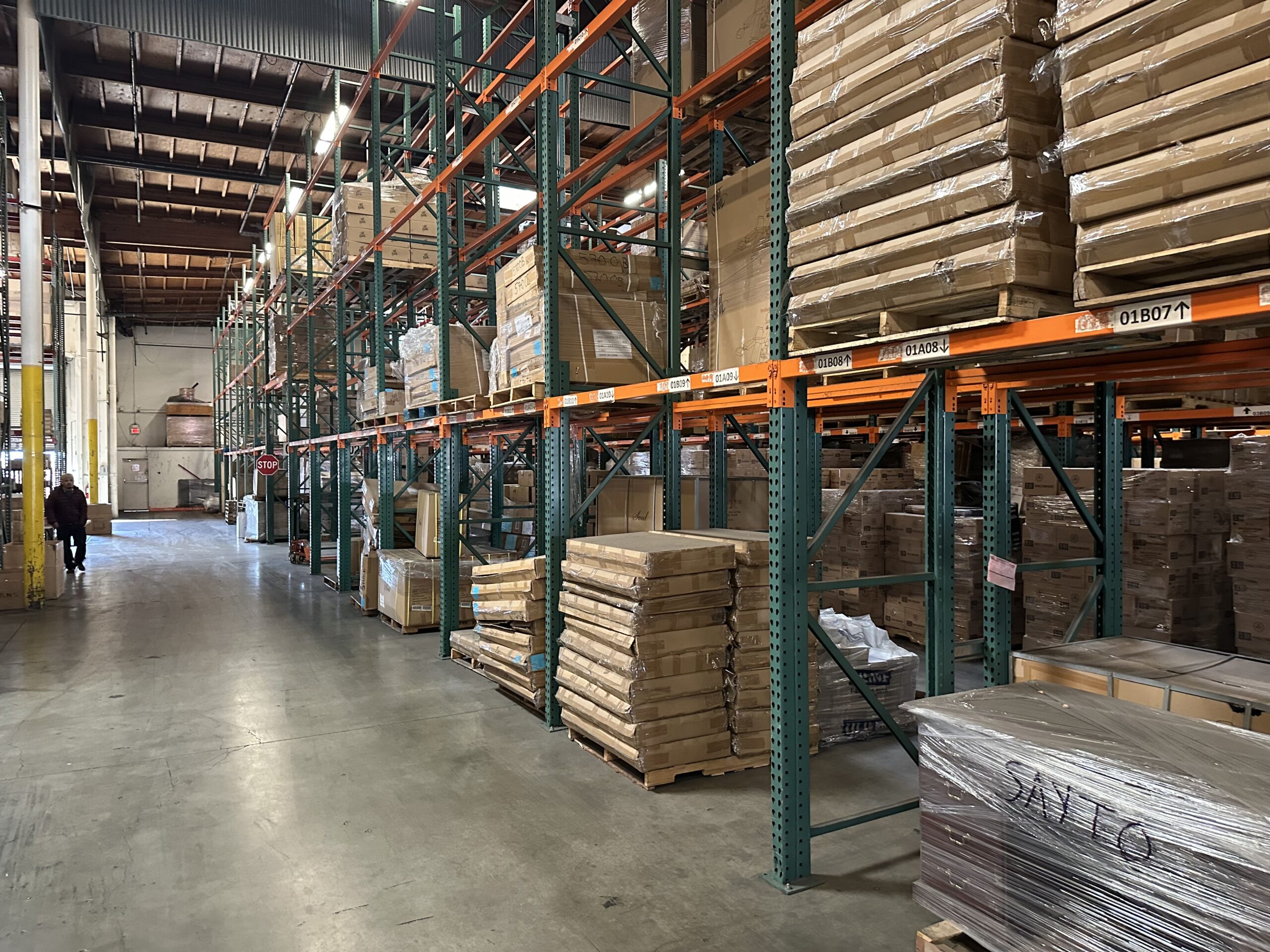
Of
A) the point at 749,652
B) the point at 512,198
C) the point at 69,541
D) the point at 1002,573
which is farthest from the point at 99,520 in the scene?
the point at 1002,573

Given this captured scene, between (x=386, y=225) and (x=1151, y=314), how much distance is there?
35.7 ft

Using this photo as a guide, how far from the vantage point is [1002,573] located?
13.5ft

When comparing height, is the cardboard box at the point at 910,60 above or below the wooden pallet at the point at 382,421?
above

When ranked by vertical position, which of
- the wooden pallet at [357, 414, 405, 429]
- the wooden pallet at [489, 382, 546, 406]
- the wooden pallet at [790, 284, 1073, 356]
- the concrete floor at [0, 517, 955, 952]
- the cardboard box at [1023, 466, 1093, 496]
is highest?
the wooden pallet at [357, 414, 405, 429]

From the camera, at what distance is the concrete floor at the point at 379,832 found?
3492 mm

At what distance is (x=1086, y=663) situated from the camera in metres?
3.54

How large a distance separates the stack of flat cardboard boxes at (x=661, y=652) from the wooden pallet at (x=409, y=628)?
4704mm

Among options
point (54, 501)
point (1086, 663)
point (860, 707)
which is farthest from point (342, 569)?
point (1086, 663)

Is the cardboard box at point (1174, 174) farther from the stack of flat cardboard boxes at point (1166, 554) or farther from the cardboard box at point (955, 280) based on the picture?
the stack of flat cardboard boxes at point (1166, 554)

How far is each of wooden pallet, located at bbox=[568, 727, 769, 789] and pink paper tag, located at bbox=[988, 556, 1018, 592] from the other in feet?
6.36

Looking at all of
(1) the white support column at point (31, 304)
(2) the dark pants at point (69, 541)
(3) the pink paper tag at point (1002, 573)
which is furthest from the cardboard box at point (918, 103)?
(2) the dark pants at point (69, 541)

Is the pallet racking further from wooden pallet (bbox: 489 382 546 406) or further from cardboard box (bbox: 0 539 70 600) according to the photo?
cardboard box (bbox: 0 539 70 600)

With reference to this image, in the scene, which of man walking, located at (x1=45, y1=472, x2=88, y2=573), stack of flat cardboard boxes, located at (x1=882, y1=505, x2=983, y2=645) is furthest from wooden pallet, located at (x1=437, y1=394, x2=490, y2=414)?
man walking, located at (x1=45, y1=472, x2=88, y2=573)

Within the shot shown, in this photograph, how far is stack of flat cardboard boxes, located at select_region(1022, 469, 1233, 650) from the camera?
6473mm
